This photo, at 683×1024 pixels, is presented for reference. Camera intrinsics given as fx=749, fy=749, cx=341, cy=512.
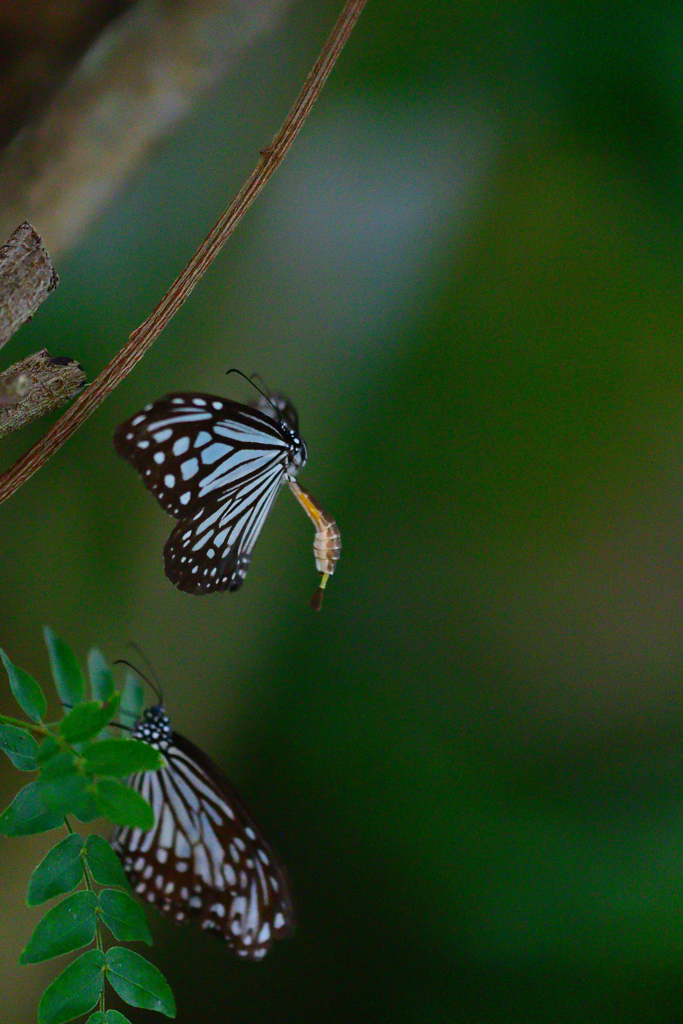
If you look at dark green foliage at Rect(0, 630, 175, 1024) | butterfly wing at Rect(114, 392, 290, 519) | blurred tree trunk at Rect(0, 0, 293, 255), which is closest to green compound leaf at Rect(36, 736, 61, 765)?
dark green foliage at Rect(0, 630, 175, 1024)

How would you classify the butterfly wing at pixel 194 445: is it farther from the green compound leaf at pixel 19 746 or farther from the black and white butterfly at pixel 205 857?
the black and white butterfly at pixel 205 857

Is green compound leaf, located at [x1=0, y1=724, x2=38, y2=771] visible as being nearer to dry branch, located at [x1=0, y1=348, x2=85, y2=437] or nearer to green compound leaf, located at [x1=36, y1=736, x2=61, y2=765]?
green compound leaf, located at [x1=36, y1=736, x2=61, y2=765]

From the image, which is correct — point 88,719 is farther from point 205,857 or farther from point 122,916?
point 205,857

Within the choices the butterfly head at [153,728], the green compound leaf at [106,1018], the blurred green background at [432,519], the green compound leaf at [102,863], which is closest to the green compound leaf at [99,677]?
the butterfly head at [153,728]

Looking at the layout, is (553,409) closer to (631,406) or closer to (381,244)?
(631,406)

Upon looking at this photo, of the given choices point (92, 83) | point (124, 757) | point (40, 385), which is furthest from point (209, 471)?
point (92, 83)
